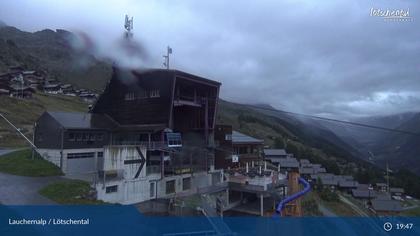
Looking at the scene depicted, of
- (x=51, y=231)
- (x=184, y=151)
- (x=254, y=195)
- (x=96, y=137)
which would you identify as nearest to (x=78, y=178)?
(x=96, y=137)

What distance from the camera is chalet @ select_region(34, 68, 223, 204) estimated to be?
27.3m

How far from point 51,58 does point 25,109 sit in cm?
7580

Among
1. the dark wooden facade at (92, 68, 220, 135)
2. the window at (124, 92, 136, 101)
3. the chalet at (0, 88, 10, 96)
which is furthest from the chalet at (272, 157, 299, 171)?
the chalet at (0, 88, 10, 96)

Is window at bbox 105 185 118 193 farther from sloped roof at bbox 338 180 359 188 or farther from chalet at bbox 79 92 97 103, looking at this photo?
chalet at bbox 79 92 97 103

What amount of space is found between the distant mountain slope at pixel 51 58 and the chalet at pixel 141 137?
66897mm

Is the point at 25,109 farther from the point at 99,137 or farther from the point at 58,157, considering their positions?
the point at 58,157

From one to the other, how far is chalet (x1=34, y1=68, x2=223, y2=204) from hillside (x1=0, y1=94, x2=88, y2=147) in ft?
37.2

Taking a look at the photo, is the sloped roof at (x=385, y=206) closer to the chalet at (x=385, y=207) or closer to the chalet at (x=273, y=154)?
the chalet at (x=385, y=207)

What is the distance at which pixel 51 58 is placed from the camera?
128250mm

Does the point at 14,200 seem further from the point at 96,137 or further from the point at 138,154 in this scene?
the point at 96,137

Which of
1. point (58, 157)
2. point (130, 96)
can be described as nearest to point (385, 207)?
point (130, 96)

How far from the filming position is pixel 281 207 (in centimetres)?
3091

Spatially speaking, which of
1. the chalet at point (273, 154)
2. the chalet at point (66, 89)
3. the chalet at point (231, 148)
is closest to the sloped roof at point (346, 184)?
the chalet at point (273, 154)

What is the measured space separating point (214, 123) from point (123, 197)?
16446mm
